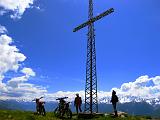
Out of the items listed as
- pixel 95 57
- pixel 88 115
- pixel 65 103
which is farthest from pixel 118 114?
pixel 95 57

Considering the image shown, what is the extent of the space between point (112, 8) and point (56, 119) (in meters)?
48.5

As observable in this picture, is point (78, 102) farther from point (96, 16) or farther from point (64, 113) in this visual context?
point (96, 16)

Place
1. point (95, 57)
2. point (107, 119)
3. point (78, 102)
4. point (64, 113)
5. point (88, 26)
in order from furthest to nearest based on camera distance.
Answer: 1. point (88, 26)
2. point (95, 57)
3. point (78, 102)
4. point (64, 113)
5. point (107, 119)

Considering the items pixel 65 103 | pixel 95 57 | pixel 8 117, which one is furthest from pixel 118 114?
pixel 95 57

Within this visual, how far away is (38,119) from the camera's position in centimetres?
3303

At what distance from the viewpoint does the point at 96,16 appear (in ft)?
260

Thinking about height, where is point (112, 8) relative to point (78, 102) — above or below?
above

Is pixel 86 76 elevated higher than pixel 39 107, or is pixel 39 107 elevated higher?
pixel 86 76

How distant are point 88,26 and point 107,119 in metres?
44.9

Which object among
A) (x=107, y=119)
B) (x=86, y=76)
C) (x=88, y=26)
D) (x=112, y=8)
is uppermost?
(x=112, y=8)

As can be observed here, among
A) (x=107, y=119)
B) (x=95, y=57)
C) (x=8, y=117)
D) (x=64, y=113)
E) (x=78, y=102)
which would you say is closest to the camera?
(x=8, y=117)

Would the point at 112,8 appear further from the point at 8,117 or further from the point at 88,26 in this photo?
the point at 8,117

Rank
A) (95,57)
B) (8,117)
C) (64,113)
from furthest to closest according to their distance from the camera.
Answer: (95,57) → (64,113) → (8,117)

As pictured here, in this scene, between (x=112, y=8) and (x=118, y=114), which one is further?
(x=112, y=8)
